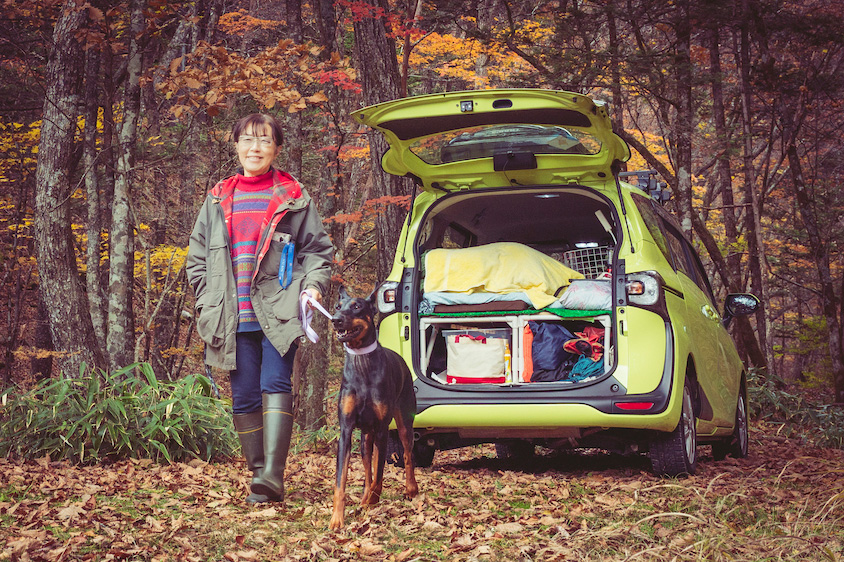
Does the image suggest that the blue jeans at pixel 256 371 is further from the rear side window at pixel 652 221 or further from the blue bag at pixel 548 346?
the rear side window at pixel 652 221

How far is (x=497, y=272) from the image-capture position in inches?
219

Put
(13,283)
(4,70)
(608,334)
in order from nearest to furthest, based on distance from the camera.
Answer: (608,334)
(4,70)
(13,283)

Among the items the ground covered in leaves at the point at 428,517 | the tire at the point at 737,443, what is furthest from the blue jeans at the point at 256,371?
the tire at the point at 737,443

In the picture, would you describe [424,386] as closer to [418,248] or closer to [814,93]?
[418,248]

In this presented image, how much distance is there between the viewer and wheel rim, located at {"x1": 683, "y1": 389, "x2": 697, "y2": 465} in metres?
5.42

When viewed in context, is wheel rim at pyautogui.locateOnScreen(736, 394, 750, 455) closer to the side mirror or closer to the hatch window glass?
the side mirror

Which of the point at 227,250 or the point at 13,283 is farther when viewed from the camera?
the point at 13,283

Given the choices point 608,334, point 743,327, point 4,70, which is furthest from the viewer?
point 4,70

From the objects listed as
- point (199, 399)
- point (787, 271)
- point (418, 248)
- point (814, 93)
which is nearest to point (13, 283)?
point (199, 399)

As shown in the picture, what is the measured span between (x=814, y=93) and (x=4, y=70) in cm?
1501

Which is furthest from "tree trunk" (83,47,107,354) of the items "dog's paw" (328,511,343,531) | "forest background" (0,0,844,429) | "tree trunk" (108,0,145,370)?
"dog's paw" (328,511,343,531)

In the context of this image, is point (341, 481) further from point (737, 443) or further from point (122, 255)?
point (122, 255)

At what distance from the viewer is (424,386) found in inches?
212

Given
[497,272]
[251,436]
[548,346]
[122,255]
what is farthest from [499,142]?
[122,255]
